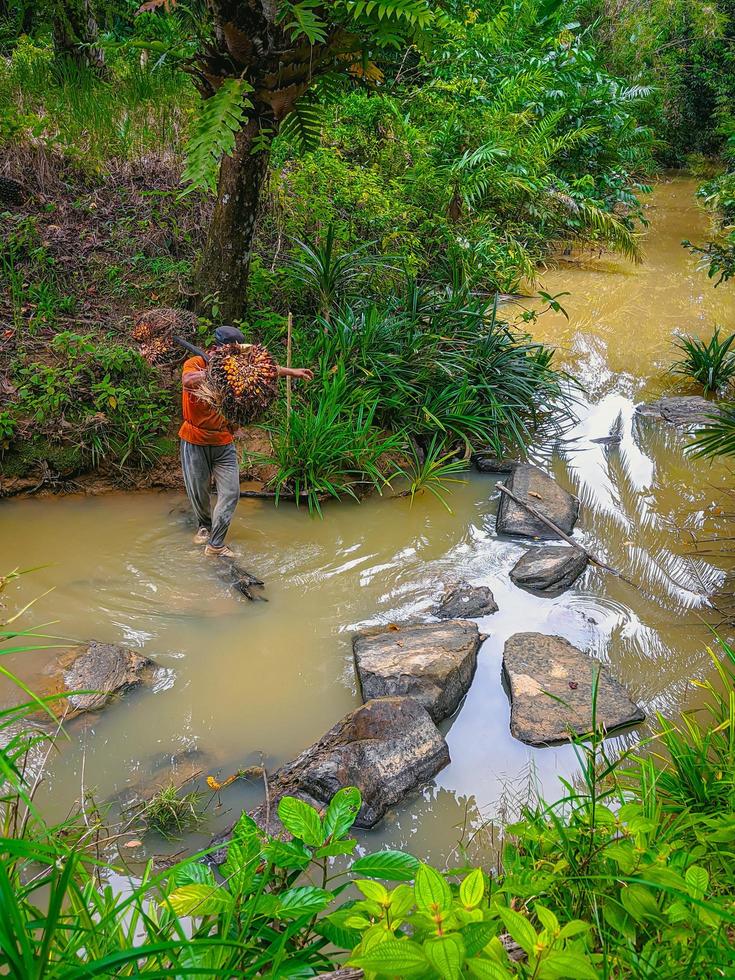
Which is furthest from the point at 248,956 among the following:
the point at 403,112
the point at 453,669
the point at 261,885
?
the point at 403,112

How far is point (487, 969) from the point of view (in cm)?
153

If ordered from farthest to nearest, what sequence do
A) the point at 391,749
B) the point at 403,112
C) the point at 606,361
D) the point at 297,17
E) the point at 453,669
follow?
the point at 403,112 → the point at 606,361 → the point at 297,17 → the point at 453,669 → the point at 391,749

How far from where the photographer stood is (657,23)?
742 inches

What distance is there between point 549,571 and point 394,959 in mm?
4088

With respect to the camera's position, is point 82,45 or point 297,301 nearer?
point 297,301

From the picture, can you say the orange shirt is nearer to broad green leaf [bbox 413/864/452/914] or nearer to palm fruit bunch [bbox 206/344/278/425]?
palm fruit bunch [bbox 206/344/278/425]

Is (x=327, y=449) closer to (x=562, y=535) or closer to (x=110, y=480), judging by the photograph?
(x=110, y=480)

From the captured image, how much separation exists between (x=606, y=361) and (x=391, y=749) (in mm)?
7056

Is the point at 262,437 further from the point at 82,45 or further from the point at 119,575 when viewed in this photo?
the point at 82,45

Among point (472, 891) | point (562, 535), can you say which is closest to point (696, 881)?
point (472, 891)

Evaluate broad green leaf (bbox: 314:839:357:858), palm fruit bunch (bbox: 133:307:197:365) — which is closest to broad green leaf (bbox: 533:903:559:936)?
broad green leaf (bbox: 314:839:357:858)

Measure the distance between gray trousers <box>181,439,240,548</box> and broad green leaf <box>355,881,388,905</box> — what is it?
375 cm

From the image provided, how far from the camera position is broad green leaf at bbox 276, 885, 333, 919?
170cm

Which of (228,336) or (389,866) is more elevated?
(228,336)
